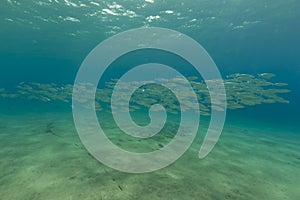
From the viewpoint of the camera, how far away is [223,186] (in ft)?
18.0

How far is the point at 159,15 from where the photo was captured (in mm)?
21953

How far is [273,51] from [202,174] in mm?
40911

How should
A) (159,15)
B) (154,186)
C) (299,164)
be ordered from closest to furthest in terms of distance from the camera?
(154,186) < (299,164) < (159,15)

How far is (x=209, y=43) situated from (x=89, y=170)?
31951 millimetres

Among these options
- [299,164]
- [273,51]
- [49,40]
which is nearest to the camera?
[299,164]

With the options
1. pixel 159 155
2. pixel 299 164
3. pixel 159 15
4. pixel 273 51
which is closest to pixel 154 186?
pixel 159 155

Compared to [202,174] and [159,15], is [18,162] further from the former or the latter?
[159,15]

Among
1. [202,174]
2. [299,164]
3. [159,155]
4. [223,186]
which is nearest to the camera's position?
[223,186]

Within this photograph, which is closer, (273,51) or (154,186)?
(154,186)

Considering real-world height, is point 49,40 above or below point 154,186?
above

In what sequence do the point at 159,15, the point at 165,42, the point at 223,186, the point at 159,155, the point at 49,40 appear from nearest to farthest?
1. the point at 223,186
2. the point at 159,155
3. the point at 159,15
4. the point at 165,42
5. the point at 49,40

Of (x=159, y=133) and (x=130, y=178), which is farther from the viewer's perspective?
(x=159, y=133)

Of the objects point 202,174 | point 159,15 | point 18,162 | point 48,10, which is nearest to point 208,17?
point 159,15

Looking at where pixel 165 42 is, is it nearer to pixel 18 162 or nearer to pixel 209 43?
pixel 209 43
